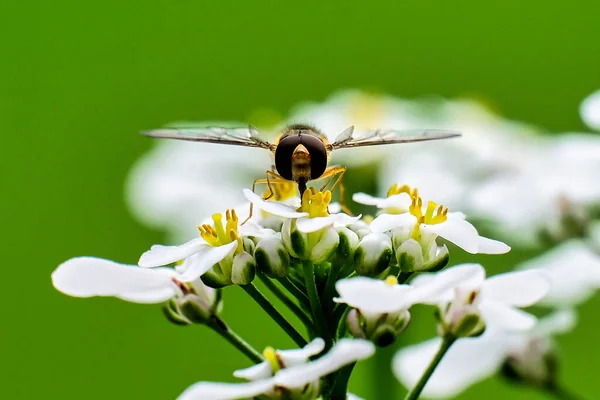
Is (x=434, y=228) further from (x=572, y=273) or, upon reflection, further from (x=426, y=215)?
(x=572, y=273)

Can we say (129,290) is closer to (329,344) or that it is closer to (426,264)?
(329,344)

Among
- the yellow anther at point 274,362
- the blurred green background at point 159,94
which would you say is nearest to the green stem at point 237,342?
the yellow anther at point 274,362

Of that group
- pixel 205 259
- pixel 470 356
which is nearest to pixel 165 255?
pixel 205 259

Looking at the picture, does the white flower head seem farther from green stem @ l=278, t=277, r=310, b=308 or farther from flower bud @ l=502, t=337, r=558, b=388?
flower bud @ l=502, t=337, r=558, b=388

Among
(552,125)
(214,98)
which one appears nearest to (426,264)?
(552,125)

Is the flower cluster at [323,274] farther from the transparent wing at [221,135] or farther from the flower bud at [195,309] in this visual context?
the transparent wing at [221,135]

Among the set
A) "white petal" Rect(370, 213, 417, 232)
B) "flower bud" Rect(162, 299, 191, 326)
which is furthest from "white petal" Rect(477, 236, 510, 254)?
"flower bud" Rect(162, 299, 191, 326)
